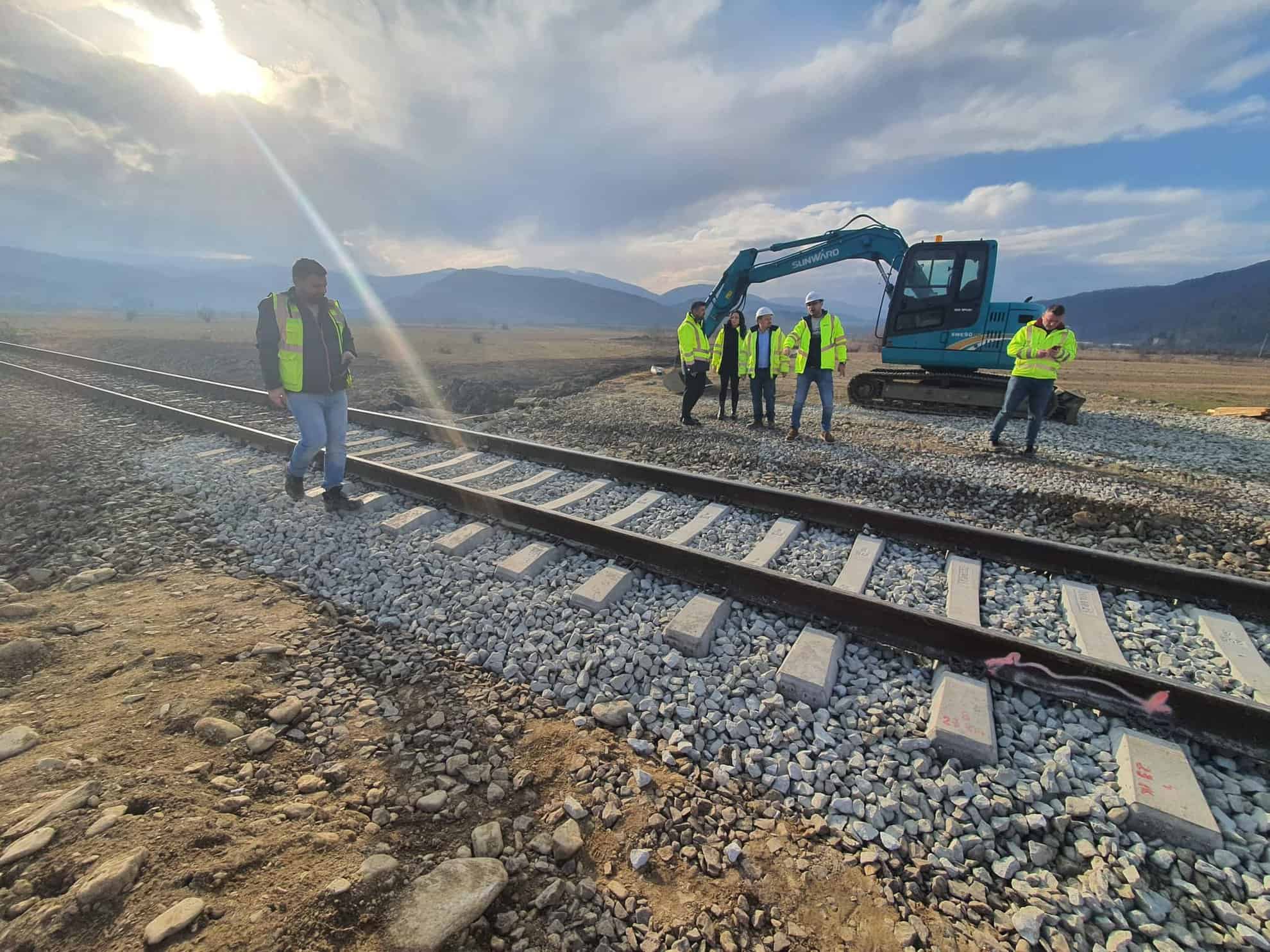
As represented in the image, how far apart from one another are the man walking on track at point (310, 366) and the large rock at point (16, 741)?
2689 millimetres

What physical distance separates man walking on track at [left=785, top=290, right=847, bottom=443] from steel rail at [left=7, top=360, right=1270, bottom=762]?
5.13 meters

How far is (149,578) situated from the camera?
4184 mm

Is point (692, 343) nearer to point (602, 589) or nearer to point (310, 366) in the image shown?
point (310, 366)

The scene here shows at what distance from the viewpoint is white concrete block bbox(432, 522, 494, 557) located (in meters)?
4.42

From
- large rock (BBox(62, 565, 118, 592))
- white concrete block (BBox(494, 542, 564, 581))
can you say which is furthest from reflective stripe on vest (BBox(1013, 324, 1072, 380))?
large rock (BBox(62, 565, 118, 592))

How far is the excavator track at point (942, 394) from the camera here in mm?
10039

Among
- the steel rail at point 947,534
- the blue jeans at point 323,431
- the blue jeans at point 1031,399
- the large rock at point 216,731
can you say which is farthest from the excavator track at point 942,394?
the large rock at point 216,731

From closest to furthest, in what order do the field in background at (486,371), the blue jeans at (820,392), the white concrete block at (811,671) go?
the white concrete block at (811,671) → the blue jeans at (820,392) → the field in background at (486,371)

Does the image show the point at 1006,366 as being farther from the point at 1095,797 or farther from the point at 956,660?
the point at 1095,797

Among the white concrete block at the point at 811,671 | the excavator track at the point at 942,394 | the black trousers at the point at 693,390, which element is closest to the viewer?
the white concrete block at the point at 811,671

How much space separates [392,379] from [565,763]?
15673 mm

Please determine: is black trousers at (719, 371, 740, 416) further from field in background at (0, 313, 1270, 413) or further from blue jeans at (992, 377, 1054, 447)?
field in background at (0, 313, 1270, 413)

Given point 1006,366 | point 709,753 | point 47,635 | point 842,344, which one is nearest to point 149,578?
point 47,635

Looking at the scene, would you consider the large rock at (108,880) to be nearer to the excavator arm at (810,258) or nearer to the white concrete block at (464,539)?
the white concrete block at (464,539)
